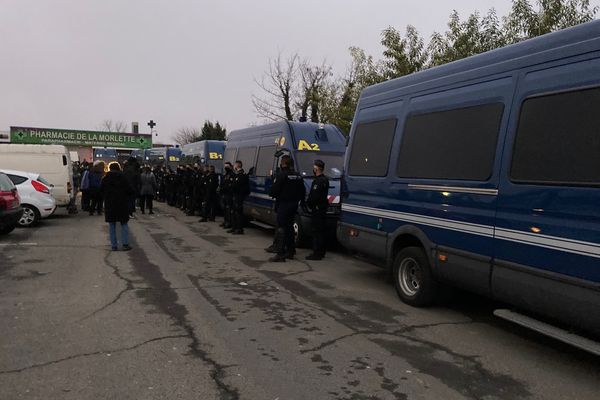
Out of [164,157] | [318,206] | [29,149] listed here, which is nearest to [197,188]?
[29,149]

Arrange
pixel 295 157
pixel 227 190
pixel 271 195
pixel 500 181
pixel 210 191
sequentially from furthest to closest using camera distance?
1. pixel 210 191
2. pixel 227 190
3. pixel 295 157
4. pixel 271 195
5. pixel 500 181

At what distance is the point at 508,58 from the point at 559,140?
1.10 metres

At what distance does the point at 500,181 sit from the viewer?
4.76m

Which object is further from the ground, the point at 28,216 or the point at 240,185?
the point at 240,185

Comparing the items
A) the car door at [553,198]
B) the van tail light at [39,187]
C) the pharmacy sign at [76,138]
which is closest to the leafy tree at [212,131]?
the pharmacy sign at [76,138]

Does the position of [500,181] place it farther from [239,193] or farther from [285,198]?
[239,193]

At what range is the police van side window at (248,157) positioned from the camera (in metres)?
13.5

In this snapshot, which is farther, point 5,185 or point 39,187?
point 39,187

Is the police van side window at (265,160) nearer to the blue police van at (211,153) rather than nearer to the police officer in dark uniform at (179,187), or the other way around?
the blue police van at (211,153)

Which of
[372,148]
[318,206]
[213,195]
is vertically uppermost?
[372,148]

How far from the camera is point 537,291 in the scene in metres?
4.34

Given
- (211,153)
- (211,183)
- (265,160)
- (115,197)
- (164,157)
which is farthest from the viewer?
(164,157)

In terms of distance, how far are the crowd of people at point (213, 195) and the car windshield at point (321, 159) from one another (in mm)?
1351

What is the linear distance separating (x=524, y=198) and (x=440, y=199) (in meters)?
1.13
